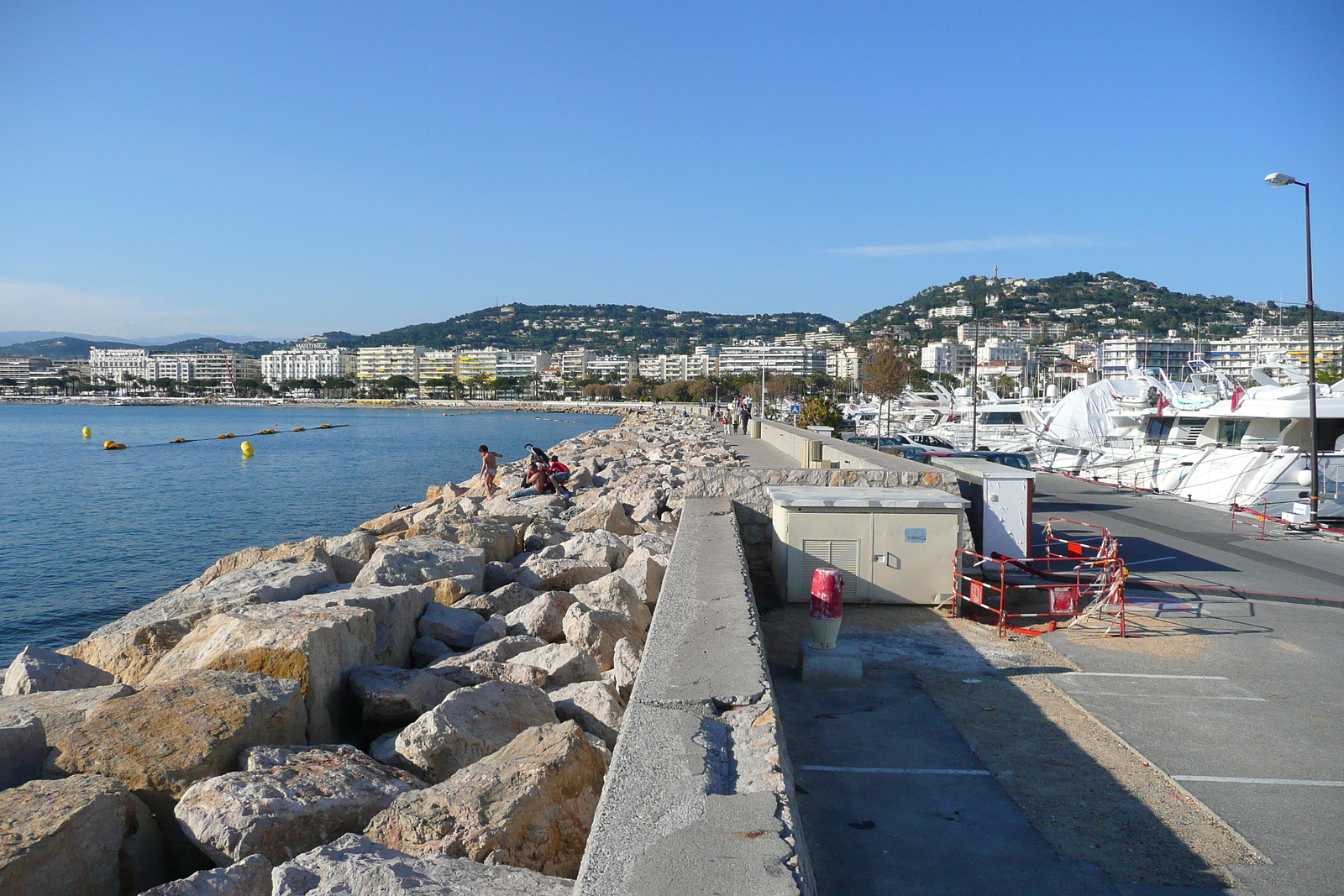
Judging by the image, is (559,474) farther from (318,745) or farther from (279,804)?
(279,804)

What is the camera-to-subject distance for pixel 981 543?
9.79 m

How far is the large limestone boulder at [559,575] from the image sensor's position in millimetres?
A: 8898

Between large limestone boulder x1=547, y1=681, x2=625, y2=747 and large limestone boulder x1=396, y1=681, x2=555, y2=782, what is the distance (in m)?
0.36

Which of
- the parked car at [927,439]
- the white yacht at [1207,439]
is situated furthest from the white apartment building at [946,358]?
the white yacht at [1207,439]

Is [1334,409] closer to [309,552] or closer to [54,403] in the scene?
[309,552]

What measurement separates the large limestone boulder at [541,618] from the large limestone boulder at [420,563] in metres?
1.27

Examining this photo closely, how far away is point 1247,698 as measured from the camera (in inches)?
258

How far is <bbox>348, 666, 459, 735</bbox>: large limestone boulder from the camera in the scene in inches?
200

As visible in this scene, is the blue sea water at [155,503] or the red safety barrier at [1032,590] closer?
the red safety barrier at [1032,590]

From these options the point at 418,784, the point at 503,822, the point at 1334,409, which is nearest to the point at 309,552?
the point at 418,784

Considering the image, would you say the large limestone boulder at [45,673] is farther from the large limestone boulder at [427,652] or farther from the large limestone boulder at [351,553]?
the large limestone boulder at [351,553]

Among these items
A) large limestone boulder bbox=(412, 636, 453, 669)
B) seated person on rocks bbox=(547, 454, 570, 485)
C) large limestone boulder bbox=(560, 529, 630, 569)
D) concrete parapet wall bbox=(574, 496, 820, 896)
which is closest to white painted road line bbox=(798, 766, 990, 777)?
concrete parapet wall bbox=(574, 496, 820, 896)

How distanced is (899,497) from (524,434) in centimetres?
7849

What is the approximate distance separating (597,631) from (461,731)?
2051mm
